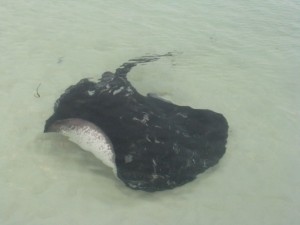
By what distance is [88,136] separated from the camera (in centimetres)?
408

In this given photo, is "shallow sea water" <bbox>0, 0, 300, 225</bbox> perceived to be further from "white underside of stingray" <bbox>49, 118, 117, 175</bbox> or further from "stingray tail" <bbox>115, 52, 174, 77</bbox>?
"white underside of stingray" <bbox>49, 118, 117, 175</bbox>

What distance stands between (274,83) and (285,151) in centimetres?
181

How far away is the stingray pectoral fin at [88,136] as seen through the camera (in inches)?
153

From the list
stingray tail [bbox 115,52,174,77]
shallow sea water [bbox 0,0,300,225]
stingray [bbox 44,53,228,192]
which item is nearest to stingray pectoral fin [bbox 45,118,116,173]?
stingray [bbox 44,53,228,192]

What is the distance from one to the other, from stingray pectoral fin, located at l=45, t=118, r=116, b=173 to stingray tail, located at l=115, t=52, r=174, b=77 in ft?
4.73

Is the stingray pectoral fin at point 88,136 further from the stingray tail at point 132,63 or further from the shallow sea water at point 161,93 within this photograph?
the stingray tail at point 132,63

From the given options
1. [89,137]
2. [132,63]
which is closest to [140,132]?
[89,137]

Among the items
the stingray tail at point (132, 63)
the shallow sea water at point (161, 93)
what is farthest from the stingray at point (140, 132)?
the stingray tail at point (132, 63)

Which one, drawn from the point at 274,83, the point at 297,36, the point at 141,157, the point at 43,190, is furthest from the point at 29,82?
the point at 297,36

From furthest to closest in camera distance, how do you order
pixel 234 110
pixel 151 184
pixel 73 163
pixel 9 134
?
pixel 234 110 < pixel 9 134 < pixel 73 163 < pixel 151 184

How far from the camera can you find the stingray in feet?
12.6

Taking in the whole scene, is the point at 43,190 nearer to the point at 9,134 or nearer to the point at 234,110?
the point at 9,134

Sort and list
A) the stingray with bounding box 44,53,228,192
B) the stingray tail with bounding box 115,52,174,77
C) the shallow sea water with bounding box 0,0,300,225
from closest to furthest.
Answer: the stingray with bounding box 44,53,228,192 → the shallow sea water with bounding box 0,0,300,225 → the stingray tail with bounding box 115,52,174,77

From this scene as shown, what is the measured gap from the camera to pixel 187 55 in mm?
6910
